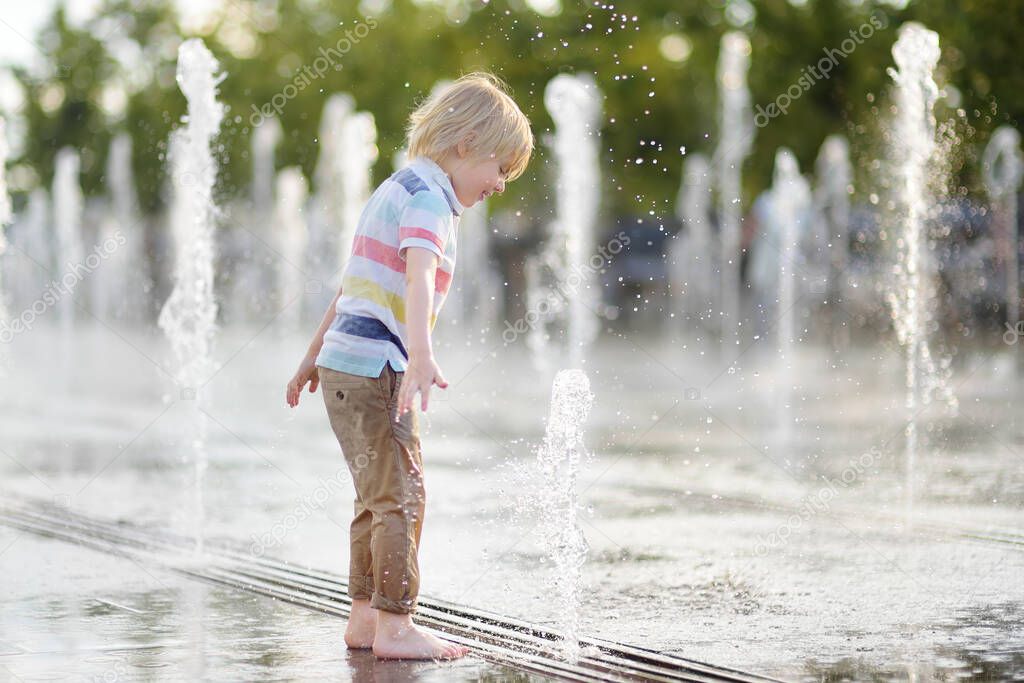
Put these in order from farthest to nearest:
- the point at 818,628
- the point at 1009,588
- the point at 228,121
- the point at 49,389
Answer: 1. the point at 228,121
2. the point at 49,389
3. the point at 1009,588
4. the point at 818,628

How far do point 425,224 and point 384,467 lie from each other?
24.3 inches

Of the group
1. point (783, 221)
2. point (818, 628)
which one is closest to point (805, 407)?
point (818, 628)

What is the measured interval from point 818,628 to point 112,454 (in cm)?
586

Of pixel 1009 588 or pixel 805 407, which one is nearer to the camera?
pixel 1009 588

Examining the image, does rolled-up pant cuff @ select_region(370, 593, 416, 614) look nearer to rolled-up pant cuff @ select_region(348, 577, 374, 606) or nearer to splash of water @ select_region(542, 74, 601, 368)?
rolled-up pant cuff @ select_region(348, 577, 374, 606)

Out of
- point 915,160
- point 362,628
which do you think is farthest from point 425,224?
point 915,160

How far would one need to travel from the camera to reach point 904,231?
14.7m

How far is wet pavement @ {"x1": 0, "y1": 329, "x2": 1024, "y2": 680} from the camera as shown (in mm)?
4539

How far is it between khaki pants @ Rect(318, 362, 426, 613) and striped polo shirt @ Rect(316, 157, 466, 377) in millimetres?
46

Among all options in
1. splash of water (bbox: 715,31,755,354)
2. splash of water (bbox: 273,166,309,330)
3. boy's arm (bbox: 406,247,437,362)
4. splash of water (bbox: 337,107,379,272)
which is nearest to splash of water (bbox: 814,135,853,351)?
splash of water (bbox: 715,31,755,354)

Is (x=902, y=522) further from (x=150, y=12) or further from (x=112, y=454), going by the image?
(x=150, y=12)

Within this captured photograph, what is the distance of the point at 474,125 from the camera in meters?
4.46

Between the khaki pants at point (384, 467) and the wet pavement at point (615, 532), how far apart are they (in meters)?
0.24

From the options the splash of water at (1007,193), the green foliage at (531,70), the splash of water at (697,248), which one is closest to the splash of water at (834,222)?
the green foliage at (531,70)
